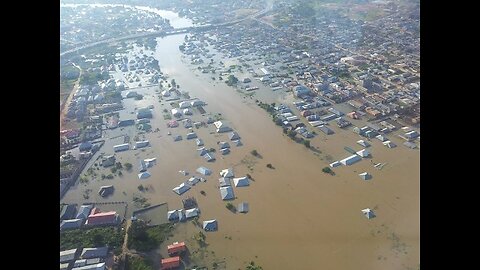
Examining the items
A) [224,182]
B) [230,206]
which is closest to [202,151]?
[224,182]

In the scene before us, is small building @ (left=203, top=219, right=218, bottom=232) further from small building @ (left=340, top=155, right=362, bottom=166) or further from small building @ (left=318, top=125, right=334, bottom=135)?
small building @ (left=318, top=125, right=334, bottom=135)

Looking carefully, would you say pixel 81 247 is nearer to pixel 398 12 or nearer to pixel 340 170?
pixel 340 170

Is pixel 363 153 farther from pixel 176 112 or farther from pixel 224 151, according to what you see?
pixel 176 112

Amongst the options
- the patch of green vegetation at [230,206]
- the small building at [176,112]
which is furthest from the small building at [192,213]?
the small building at [176,112]

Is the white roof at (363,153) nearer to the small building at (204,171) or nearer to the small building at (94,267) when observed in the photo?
the small building at (204,171)

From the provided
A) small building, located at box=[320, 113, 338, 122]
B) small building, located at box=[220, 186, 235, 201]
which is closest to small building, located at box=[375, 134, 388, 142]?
small building, located at box=[320, 113, 338, 122]

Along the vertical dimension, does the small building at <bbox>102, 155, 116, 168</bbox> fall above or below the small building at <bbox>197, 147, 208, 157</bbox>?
below
